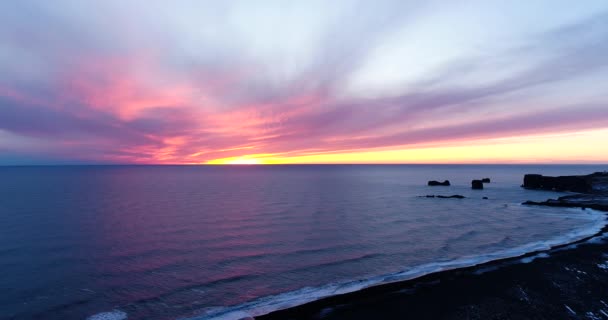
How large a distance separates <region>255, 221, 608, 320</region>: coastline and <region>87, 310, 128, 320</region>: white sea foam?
21.4 feet

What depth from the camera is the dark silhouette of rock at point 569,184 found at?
244ft

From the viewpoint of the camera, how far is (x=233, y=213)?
46.2 m

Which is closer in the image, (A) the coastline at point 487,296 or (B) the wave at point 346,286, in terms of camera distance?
(A) the coastline at point 487,296

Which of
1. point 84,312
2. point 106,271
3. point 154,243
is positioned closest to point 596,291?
point 84,312

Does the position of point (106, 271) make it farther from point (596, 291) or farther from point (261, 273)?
point (596, 291)

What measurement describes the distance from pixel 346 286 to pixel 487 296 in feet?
22.3

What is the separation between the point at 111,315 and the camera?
14.2m

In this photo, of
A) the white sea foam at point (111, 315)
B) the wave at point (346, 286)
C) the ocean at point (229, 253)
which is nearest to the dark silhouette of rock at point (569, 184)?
the ocean at point (229, 253)

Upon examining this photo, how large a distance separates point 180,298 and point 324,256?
1081 cm

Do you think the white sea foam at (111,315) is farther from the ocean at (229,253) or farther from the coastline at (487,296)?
the coastline at (487,296)

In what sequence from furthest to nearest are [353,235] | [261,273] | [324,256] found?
[353,235] → [324,256] → [261,273]

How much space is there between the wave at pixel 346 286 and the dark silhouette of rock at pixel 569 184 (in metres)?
65.0

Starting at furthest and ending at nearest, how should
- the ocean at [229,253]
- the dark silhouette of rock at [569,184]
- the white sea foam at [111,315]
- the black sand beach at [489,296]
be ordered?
the dark silhouette of rock at [569,184] < the ocean at [229,253] < the white sea foam at [111,315] < the black sand beach at [489,296]

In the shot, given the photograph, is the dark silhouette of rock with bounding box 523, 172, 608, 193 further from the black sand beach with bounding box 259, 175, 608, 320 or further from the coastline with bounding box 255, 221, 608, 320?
the coastline with bounding box 255, 221, 608, 320
